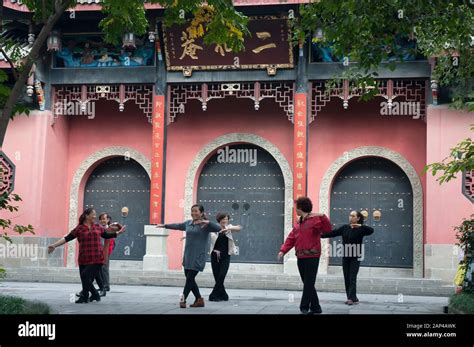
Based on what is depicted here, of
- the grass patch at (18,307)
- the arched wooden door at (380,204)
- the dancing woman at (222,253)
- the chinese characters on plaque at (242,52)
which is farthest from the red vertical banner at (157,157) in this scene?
the grass patch at (18,307)

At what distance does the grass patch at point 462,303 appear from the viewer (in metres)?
8.36

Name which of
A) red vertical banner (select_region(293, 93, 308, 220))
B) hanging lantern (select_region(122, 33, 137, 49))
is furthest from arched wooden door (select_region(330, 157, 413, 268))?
hanging lantern (select_region(122, 33, 137, 49))

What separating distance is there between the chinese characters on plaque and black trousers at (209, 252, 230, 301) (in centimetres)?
568

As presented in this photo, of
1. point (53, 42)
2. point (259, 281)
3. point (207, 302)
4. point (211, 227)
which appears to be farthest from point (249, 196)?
point (211, 227)

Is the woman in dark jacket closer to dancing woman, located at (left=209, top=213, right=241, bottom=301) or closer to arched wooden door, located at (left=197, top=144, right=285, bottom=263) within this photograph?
dancing woman, located at (left=209, top=213, right=241, bottom=301)

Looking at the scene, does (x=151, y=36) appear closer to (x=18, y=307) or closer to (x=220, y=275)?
(x=220, y=275)

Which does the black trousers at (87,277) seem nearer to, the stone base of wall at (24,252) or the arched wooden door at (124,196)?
the stone base of wall at (24,252)

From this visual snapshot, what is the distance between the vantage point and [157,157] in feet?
51.8

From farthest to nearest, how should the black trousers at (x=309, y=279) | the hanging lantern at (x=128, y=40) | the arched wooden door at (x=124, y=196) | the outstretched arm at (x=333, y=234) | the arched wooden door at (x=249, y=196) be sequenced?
the arched wooden door at (x=124, y=196) → the arched wooden door at (x=249, y=196) → the hanging lantern at (x=128, y=40) → the outstretched arm at (x=333, y=234) → the black trousers at (x=309, y=279)

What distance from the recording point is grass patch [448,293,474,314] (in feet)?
27.4

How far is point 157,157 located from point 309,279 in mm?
8091

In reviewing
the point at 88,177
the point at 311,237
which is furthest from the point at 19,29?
the point at 311,237

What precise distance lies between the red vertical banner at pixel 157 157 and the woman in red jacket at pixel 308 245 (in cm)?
736
